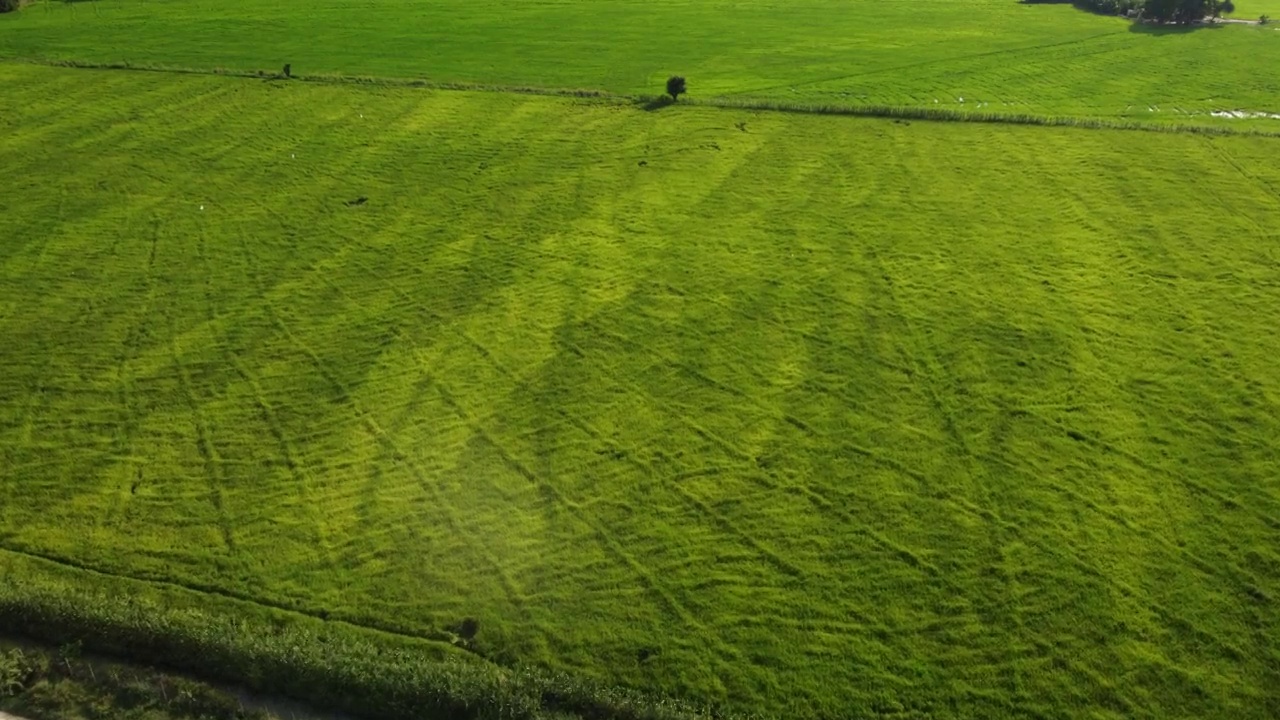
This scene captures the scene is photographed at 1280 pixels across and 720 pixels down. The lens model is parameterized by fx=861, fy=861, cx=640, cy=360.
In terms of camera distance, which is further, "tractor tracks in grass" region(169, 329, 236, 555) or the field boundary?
→ the field boundary

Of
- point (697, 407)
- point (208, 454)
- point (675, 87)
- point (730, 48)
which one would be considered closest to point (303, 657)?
point (208, 454)

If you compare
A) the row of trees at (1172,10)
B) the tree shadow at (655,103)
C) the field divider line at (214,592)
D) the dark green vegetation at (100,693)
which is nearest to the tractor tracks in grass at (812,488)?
the field divider line at (214,592)

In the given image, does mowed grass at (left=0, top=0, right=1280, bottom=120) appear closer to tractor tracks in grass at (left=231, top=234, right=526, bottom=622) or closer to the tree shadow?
the tree shadow

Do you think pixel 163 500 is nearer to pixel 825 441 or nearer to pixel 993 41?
pixel 825 441

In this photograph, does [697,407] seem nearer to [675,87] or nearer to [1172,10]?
[675,87]

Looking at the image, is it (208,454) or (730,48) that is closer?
(208,454)

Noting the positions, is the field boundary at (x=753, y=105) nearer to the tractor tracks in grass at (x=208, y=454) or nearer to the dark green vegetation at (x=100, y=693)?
the tractor tracks in grass at (x=208, y=454)

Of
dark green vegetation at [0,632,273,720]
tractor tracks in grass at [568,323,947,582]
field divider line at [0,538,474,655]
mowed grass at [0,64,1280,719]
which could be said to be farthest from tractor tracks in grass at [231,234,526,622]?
tractor tracks in grass at [568,323,947,582]
